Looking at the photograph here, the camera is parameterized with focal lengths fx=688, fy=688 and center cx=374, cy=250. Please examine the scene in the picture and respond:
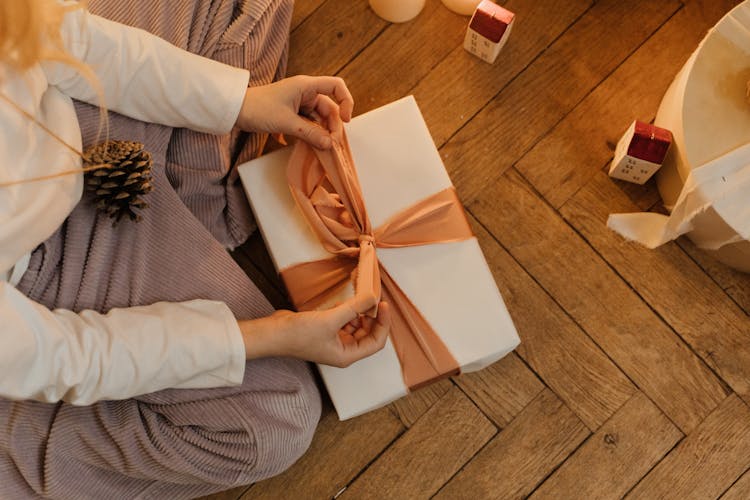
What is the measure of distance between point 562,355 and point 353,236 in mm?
380

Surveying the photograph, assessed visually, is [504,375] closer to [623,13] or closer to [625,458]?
[625,458]

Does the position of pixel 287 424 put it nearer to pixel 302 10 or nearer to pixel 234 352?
pixel 234 352

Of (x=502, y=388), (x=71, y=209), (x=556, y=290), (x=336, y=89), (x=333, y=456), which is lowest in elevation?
(x=333, y=456)

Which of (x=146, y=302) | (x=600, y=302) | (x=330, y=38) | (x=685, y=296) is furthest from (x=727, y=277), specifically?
(x=146, y=302)

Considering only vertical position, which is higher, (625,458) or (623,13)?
(623,13)

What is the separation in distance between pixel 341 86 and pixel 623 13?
1.65 feet

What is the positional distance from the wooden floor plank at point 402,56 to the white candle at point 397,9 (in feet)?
0.05

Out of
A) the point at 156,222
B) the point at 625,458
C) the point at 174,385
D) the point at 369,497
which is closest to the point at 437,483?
the point at 369,497

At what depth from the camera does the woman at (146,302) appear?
2.35 feet

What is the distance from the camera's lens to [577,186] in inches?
40.9

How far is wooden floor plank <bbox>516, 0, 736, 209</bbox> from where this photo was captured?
3.41 feet

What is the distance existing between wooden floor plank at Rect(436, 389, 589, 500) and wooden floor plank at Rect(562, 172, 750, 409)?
0.21 m

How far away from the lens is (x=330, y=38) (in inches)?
42.2

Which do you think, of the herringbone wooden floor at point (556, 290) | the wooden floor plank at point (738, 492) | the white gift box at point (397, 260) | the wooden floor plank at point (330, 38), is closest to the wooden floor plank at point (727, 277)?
the herringbone wooden floor at point (556, 290)
